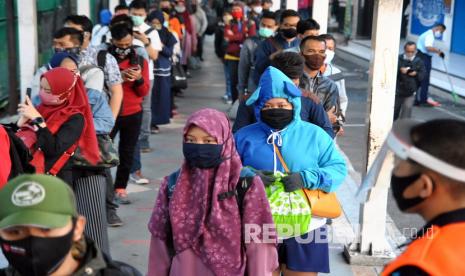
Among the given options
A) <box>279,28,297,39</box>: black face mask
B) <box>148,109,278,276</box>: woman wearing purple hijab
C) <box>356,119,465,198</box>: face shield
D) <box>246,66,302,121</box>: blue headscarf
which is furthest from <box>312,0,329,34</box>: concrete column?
<box>356,119,465,198</box>: face shield

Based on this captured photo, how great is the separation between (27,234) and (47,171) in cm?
272

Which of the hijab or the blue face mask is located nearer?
the blue face mask

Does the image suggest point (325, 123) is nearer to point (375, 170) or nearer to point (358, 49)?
point (375, 170)

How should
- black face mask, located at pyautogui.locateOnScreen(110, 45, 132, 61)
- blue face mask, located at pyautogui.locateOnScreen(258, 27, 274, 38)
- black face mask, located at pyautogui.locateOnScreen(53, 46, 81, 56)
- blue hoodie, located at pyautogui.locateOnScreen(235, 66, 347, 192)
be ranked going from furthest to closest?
blue face mask, located at pyautogui.locateOnScreen(258, 27, 274, 38) → black face mask, located at pyautogui.locateOnScreen(110, 45, 132, 61) → black face mask, located at pyautogui.locateOnScreen(53, 46, 81, 56) → blue hoodie, located at pyautogui.locateOnScreen(235, 66, 347, 192)

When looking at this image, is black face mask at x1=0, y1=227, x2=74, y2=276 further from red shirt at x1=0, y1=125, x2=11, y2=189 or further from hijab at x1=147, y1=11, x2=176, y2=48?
hijab at x1=147, y1=11, x2=176, y2=48

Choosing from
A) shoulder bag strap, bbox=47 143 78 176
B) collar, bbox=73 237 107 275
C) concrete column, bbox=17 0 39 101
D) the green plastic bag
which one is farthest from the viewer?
concrete column, bbox=17 0 39 101

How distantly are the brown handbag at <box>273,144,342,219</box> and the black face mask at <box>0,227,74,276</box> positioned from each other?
225 centimetres

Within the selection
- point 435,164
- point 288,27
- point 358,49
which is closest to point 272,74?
point 435,164

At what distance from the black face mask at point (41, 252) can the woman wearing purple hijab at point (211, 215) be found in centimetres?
138

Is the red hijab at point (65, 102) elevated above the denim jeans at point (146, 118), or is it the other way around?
the red hijab at point (65, 102)

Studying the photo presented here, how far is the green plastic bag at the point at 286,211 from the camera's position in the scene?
15.0ft

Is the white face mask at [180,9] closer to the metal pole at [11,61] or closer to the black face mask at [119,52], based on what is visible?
the metal pole at [11,61]

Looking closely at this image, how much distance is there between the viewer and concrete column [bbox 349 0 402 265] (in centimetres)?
603

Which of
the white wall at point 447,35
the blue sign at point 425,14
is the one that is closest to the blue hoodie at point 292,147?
the white wall at point 447,35
